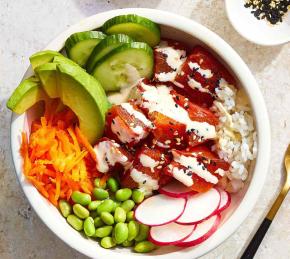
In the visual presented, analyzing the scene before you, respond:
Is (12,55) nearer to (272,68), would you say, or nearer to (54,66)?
(54,66)

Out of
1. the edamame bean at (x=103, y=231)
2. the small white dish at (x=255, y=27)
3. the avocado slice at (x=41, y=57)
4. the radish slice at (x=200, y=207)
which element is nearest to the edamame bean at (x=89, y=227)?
the edamame bean at (x=103, y=231)

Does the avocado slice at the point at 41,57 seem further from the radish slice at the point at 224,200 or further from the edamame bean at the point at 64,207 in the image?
the radish slice at the point at 224,200

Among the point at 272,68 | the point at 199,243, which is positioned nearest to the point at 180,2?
the point at 272,68

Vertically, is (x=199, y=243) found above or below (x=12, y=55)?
below

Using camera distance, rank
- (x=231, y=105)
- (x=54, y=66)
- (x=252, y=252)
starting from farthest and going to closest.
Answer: (x=252, y=252) → (x=231, y=105) → (x=54, y=66)

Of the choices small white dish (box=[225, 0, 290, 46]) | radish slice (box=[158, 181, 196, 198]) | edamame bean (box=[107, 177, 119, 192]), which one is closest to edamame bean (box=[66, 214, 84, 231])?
edamame bean (box=[107, 177, 119, 192])

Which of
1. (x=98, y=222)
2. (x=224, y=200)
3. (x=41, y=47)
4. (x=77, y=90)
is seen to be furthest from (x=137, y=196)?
(x=41, y=47)
